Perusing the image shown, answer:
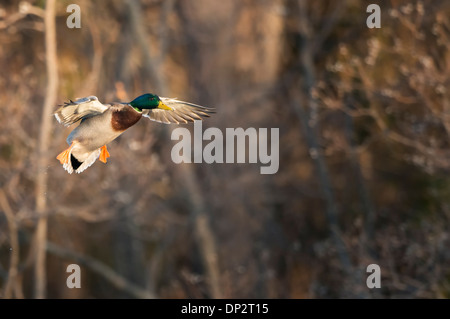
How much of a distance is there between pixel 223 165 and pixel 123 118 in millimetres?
12383

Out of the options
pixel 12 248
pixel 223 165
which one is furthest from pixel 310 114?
pixel 12 248

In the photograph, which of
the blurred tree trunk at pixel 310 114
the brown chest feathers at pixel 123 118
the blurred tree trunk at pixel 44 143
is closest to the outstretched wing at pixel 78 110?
the brown chest feathers at pixel 123 118

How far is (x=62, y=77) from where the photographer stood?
46.4ft

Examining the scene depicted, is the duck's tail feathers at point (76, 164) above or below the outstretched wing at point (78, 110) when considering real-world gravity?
below

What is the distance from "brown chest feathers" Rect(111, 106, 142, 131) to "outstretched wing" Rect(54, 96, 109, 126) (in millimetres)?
112

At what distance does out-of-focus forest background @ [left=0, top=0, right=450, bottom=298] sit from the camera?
12.8 metres

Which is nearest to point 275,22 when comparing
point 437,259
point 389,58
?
point 389,58

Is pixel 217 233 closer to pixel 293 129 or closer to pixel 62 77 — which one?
pixel 293 129

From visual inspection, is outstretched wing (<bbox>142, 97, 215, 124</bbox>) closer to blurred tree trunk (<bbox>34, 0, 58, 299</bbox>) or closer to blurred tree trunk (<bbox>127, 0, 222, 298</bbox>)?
blurred tree trunk (<bbox>34, 0, 58, 299</bbox>)

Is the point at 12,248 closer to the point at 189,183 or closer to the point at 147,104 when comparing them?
the point at 189,183

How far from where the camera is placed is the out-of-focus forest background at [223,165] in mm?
12750

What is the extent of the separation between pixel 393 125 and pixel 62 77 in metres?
6.15

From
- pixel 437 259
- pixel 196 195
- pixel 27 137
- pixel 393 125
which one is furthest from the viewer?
pixel 196 195

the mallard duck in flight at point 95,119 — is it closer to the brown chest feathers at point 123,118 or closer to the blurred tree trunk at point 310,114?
the brown chest feathers at point 123,118
